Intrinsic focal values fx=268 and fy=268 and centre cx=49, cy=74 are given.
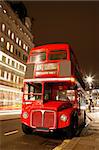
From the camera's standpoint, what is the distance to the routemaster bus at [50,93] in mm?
11328

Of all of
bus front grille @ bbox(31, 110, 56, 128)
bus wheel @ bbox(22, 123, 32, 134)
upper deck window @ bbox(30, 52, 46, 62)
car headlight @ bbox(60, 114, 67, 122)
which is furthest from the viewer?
upper deck window @ bbox(30, 52, 46, 62)

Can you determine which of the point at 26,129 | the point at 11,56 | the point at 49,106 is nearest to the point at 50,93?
the point at 49,106

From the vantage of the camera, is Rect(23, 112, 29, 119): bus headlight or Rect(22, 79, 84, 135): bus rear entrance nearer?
Rect(22, 79, 84, 135): bus rear entrance

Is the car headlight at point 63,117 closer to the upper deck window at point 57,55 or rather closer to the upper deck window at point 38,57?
the upper deck window at point 57,55

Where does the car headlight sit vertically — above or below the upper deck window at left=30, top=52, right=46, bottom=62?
below

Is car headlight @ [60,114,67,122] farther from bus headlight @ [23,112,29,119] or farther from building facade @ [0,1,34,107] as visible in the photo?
building facade @ [0,1,34,107]

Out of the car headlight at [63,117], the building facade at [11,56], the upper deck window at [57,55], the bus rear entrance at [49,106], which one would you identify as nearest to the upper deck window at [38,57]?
the upper deck window at [57,55]

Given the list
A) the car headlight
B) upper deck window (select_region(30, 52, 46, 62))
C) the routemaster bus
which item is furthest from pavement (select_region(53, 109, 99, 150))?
upper deck window (select_region(30, 52, 46, 62))

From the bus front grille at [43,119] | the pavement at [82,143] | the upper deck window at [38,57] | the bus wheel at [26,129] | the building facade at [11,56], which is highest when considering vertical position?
the building facade at [11,56]

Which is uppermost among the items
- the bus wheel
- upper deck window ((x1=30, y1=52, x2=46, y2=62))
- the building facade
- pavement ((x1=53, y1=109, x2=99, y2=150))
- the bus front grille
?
the building facade

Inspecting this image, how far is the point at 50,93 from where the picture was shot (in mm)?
12414

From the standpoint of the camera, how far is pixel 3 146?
9211mm

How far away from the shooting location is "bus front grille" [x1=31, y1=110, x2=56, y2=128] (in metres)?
11.3

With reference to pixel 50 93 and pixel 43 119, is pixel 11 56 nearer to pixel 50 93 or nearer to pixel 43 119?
pixel 50 93
